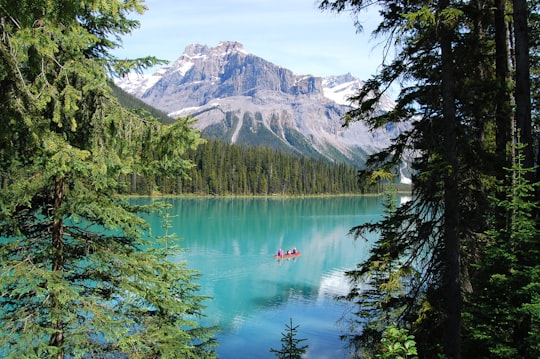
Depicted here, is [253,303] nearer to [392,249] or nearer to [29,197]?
[392,249]

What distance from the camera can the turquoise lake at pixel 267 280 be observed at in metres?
18.3

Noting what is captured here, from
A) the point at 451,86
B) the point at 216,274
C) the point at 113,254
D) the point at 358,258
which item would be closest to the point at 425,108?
the point at 451,86

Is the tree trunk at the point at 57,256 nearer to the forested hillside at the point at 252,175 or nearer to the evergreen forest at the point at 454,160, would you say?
the evergreen forest at the point at 454,160

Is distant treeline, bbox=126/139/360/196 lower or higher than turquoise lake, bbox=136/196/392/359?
higher

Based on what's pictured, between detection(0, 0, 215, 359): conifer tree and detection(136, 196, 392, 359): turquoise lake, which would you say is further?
detection(136, 196, 392, 359): turquoise lake

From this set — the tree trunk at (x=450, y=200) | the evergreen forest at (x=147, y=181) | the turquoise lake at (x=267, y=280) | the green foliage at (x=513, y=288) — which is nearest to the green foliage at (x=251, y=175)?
the turquoise lake at (x=267, y=280)

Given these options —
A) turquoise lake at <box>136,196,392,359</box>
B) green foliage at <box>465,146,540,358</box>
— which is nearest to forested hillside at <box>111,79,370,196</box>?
turquoise lake at <box>136,196,392,359</box>

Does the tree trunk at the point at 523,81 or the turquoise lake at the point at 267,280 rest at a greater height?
the tree trunk at the point at 523,81

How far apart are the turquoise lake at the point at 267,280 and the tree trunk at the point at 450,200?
4.36 m

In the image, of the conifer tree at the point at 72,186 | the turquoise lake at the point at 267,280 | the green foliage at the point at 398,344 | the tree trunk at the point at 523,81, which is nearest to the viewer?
the green foliage at the point at 398,344

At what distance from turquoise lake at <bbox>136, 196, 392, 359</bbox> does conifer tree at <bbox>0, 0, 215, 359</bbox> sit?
2824 millimetres

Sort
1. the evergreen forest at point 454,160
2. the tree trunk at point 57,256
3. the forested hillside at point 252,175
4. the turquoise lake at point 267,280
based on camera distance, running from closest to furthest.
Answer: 1. the tree trunk at point 57,256
2. the evergreen forest at point 454,160
3. the turquoise lake at point 267,280
4. the forested hillside at point 252,175

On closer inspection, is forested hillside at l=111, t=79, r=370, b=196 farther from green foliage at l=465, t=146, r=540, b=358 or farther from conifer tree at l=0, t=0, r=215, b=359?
green foliage at l=465, t=146, r=540, b=358

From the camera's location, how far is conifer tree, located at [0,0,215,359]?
423 centimetres
